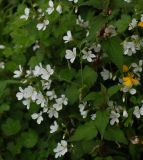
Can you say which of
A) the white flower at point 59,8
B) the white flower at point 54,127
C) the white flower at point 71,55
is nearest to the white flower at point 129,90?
the white flower at point 71,55

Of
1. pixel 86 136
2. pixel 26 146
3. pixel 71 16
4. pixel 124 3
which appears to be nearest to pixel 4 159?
pixel 26 146

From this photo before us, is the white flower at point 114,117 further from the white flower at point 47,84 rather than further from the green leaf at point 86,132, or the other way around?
the white flower at point 47,84

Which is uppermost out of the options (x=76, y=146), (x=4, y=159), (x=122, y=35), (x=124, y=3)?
(x=124, y=3)

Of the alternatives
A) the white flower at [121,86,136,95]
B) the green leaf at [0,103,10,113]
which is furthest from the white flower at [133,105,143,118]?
the green leaf at [0,103,10,113]

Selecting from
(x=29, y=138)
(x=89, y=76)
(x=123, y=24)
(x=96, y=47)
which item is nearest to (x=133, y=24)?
(x=123, y=24)

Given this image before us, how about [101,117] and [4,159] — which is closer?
[101,117]

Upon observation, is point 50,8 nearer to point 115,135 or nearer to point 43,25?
point 43,25

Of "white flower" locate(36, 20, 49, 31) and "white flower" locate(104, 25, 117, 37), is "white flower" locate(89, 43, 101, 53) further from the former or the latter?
"white flower" locate(36, 20, 49, 31)

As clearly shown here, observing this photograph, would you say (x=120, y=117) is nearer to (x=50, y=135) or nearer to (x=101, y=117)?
(x=101, y=117)
